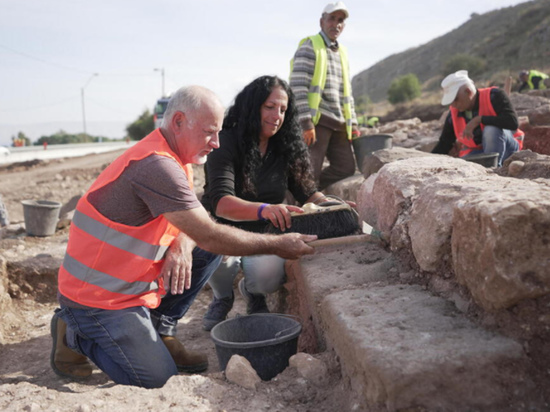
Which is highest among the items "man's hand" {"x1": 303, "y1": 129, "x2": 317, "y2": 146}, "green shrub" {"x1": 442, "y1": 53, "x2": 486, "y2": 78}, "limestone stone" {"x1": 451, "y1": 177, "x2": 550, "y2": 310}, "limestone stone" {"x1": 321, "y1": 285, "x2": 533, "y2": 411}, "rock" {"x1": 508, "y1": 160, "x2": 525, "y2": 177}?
"green shrub" {"x1": 442, "y1": 53, "x2": 486, "y2": 78}

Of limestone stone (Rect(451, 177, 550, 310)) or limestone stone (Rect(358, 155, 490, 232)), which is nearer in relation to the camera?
limestone stone (Rect(451, 177, 550, 310))

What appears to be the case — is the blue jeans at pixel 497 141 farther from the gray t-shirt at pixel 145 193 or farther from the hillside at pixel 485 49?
the hillside at pixel 485 49

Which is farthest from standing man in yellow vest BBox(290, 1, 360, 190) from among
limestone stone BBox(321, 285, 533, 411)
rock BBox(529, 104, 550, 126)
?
rock BBox(529, 104, 550, 126)

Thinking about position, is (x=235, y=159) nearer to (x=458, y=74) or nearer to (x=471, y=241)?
(x=471, y=241)

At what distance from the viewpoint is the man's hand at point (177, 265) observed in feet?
8.02

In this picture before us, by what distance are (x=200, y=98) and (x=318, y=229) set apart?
1100 mm

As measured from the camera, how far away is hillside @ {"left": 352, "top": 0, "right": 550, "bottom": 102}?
2822cm

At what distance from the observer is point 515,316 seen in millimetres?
1652

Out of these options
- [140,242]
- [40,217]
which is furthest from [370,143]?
[40,217]

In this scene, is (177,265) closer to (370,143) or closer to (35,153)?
(370,143)

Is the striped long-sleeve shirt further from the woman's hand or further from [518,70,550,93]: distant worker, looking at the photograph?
[518,70,550,93]: distant worker

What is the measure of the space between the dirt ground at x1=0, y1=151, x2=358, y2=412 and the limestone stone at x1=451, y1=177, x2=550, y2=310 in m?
0.63

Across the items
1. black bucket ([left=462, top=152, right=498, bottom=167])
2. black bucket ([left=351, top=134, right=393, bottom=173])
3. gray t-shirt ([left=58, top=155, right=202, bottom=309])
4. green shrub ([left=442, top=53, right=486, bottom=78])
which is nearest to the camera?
gray t-shirt ([left=58, top=155, right=202, bottom=309])

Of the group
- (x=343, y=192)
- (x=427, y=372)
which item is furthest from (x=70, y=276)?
(x=343, y=192)
